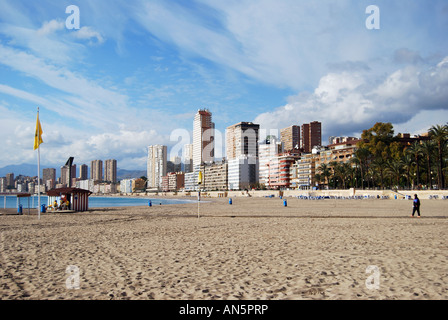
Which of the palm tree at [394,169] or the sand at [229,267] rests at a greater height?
the palm tree at [394,169]

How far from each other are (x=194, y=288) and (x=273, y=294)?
1522 millimetres

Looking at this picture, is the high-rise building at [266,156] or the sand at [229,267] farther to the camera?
the high-rise building at [266,156]

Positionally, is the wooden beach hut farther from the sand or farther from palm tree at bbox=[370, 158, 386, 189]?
palm tree at bbox=[370, 158, 386, 189]

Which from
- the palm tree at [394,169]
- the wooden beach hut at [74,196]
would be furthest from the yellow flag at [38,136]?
the palm tree at [394,169]

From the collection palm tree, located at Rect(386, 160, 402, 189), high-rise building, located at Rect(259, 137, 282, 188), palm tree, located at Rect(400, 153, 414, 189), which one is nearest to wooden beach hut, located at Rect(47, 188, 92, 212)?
palm tree, located at Rect(400, 153, 414, 189)

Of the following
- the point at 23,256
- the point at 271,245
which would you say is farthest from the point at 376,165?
the point at 23,256

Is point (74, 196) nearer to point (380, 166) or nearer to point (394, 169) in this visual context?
point (394, 169)

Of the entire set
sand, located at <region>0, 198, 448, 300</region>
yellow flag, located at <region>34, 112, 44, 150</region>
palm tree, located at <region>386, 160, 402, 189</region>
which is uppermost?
yellow flag, located at <region>34, 112, 44, 150</region>

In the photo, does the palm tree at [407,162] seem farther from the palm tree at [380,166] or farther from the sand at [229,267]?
the sand at [229,267]

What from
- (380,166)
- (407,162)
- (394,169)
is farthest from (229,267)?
(380,166)

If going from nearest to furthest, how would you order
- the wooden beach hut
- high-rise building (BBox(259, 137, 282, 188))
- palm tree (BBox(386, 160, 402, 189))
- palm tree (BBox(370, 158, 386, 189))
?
the wooden beach hut → palm tree (BBox(386, 160, 402, 189)) → palm tree (BBox(370, 158, 386, 189)) → high-rise building (BBox(259, 137, 282, 188))

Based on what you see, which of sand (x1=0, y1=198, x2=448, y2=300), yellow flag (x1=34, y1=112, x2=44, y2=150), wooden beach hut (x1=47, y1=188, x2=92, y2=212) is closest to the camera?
sand (x1=0, y1=198, x2=448, y2=300)

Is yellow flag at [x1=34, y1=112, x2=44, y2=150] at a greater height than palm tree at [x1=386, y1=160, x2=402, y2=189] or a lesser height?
greater
